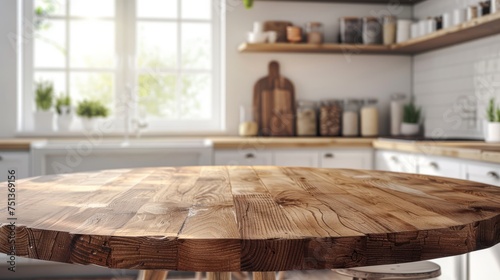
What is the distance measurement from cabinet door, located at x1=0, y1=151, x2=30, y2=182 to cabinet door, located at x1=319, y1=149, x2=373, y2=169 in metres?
1.80

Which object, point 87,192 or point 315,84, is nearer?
point 87,192

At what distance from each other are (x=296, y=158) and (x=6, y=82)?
209 centimetres

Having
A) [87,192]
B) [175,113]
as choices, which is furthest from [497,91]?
[87,192]

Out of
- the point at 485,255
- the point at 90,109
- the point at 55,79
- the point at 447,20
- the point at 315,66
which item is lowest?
the point at 485,255

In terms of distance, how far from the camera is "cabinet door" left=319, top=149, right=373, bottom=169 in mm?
3840

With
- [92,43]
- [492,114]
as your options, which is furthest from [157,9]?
[492,114]

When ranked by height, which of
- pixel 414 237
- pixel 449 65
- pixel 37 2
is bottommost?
pixel 414 237

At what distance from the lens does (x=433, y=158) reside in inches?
127

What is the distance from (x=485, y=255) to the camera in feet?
8.02

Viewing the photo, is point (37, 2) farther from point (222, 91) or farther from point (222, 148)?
point (222, 148)

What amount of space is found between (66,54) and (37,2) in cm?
42

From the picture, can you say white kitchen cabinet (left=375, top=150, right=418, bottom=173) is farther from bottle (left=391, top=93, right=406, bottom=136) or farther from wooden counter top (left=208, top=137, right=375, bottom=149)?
bottle (left=391, top=93, right=406, bottom=136)

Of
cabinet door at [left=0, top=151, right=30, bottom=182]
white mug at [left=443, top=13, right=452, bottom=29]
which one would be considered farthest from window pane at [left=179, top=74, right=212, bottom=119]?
white mug at [left=443, top=13, right=452, bottom=29]

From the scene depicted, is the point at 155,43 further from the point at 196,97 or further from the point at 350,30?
the point at 350,30
